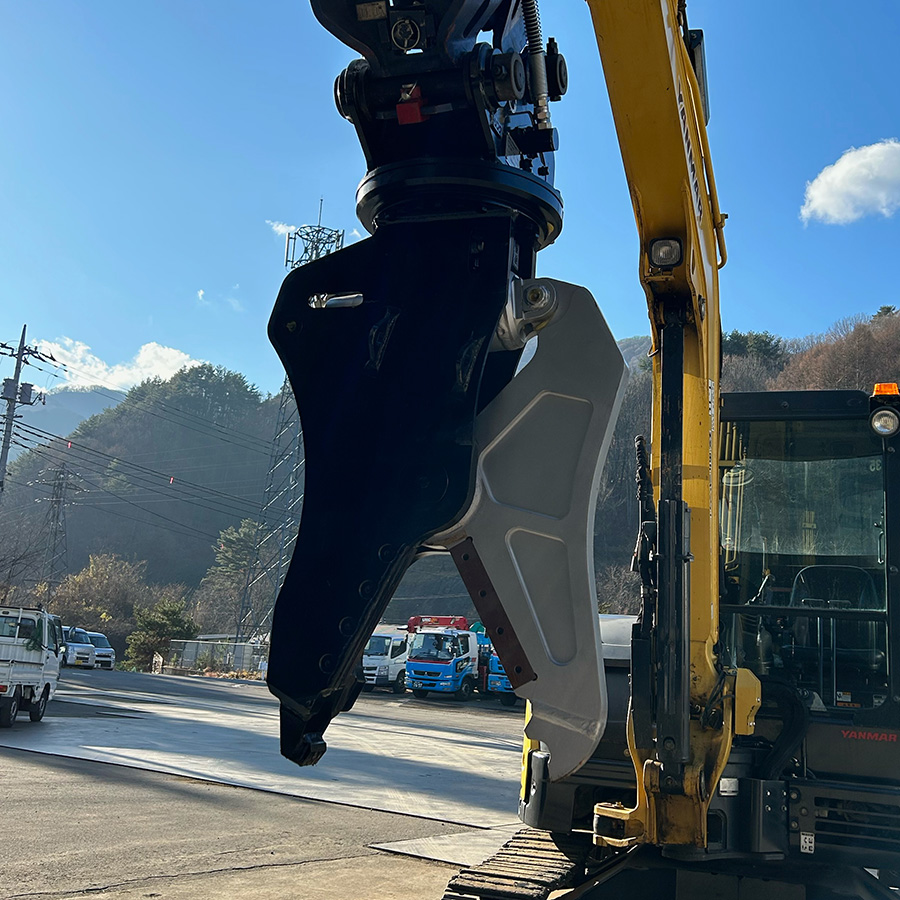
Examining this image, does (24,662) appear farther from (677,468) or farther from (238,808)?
(677,468)

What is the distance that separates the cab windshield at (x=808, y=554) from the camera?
4.87 meters

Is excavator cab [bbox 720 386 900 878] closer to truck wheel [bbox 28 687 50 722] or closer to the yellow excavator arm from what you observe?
the yellow excavator arm

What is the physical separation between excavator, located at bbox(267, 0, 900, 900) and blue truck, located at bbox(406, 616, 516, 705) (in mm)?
23486

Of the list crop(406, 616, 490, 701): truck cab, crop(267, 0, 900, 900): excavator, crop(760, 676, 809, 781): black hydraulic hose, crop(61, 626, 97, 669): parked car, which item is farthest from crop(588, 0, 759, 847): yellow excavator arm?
crop(61, 626, 97, 669): parked car

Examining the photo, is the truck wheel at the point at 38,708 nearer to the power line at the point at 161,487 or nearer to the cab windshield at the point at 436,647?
the cab windshield at the point at 436,647

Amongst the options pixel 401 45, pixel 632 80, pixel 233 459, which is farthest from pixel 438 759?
pixel 233 459

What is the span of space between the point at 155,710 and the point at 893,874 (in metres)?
16.7

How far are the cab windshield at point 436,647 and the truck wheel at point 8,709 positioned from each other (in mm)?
15359

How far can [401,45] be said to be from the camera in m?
2.01

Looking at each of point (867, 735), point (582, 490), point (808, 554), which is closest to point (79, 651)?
point (808, 554)

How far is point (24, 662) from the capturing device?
571 inches

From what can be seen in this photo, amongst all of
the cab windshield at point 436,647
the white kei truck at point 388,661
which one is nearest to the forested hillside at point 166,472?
the white kei truck at point 388,661

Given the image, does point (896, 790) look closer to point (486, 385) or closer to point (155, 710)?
point (486, 385)

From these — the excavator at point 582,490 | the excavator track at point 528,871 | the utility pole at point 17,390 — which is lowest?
the excavator track at point 528,871
